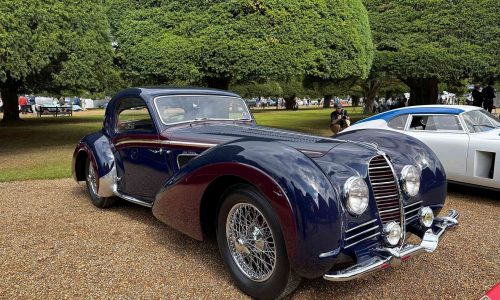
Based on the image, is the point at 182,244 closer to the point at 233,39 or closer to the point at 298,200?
the point at 298,200

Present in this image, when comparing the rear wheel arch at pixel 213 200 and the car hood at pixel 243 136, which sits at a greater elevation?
the car hood at pixel 243 136

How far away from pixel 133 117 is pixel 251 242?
2.72 metres

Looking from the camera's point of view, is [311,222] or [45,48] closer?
[311,222]

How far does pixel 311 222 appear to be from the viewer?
246 centimetres

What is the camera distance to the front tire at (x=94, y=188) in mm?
5145

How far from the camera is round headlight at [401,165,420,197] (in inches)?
125

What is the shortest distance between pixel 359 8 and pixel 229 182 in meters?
11.7

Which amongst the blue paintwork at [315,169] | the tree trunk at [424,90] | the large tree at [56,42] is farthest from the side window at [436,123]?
the tree trunk at [424,90]

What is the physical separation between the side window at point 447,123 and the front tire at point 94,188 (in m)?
4.96

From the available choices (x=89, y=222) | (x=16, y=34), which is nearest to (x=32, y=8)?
(x=16, y=34)

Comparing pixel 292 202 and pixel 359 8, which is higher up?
pixel 359 8

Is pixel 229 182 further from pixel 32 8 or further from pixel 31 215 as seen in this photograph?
pixel 32 8

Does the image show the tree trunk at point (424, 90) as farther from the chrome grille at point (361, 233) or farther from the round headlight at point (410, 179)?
the chrome grille at point (361, 233)

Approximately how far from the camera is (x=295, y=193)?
8.26ft
